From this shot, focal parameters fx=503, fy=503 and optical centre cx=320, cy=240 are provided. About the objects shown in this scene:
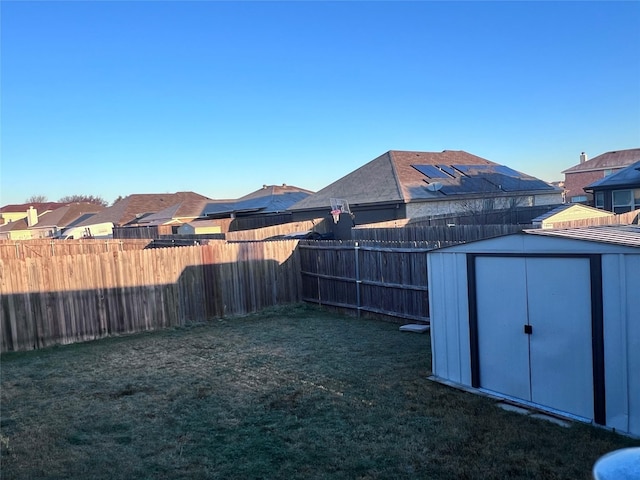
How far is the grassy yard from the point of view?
14.3 feet

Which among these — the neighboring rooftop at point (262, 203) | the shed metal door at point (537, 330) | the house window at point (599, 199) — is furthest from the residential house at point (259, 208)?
the shed metal door at point (537, 330)

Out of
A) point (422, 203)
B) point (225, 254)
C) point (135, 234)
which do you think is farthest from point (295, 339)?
point (135, 234)

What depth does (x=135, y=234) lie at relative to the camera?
3269cm

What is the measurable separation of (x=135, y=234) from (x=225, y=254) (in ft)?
73.1

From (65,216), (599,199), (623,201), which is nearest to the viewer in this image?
(623,201)

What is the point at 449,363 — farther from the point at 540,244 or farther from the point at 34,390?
the point at 34,390

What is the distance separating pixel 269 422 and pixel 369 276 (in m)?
6.55

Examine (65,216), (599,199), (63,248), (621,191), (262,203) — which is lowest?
(63,248)

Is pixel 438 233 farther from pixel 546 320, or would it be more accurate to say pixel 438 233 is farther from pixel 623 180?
pixel 623 180

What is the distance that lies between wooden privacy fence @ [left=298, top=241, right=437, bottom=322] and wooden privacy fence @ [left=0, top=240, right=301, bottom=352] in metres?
0.74

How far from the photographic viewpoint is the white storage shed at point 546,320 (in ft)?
15.7

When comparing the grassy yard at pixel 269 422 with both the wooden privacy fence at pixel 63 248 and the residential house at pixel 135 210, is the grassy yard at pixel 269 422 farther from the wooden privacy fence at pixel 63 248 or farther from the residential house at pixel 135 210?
the residential house at pixel 135 210

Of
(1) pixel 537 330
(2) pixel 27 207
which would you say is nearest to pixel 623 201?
(1) pixel 537 330

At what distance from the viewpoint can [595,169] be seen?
49.8 m
